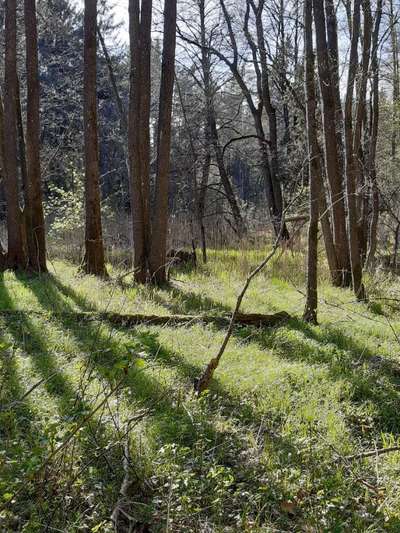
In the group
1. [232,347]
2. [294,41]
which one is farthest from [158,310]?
[294,41]

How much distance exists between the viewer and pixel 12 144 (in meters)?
8.84

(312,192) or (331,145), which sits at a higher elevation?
(331,145)

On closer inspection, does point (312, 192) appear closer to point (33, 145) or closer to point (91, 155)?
point (91, 155)

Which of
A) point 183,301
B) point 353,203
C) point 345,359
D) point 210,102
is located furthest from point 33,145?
point 210,102

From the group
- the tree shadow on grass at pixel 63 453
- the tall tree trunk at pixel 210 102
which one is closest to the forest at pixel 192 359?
the tree shadow on grass at pixel 63 453

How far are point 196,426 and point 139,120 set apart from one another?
6.07 meters

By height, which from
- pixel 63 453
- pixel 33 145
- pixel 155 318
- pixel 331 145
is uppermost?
pixel 33 145

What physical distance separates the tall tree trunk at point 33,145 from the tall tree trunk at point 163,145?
6.93 feet

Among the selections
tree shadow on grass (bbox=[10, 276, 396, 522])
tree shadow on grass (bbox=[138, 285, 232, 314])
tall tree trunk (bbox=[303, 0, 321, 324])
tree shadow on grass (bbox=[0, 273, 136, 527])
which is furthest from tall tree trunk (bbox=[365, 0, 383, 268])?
tree shadow on grass (bbox=[0, 273, 136, 527])

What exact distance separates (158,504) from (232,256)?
8.66 m

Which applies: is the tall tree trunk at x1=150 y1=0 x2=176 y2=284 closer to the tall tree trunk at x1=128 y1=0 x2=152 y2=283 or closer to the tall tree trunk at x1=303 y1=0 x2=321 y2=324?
the tall tree trunk at x1=128 y1=0 x2=152 y2=283

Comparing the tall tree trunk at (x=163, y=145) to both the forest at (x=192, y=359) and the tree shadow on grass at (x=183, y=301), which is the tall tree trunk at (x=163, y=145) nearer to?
the forest at (x=192, y=359)

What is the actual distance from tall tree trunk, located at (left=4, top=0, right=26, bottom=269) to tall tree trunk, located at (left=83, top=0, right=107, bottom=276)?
1328 millimetres

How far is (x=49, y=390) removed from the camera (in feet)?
12.6
